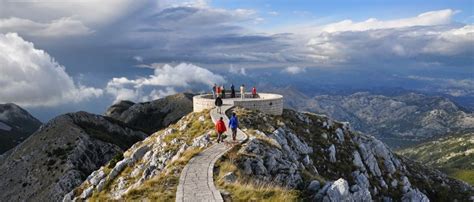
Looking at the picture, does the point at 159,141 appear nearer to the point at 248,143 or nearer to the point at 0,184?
the point at 248,143

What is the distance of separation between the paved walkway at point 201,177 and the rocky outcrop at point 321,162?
228 cm

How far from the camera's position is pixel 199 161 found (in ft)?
109

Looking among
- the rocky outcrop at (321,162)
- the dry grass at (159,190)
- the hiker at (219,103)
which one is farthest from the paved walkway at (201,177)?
the hiker at (219,103)

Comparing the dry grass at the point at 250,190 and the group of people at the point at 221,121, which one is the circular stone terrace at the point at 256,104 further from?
the dry grass at the point at 250,190

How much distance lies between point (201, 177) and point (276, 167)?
774 cm

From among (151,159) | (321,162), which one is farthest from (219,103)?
(321,162)

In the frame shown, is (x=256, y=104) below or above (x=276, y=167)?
below

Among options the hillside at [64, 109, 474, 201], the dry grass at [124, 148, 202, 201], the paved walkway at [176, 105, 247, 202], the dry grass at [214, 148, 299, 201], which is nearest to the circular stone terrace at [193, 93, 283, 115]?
the hillside at [64, 109, 474, 201]

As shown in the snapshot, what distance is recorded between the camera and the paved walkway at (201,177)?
2372 centimetres

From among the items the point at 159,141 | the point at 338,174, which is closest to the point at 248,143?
the point at 159,141

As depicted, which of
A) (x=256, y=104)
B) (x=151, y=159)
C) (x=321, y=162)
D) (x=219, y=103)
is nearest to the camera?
(x=151, y=159)

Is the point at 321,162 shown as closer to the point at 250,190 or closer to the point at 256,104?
the point at 256,104

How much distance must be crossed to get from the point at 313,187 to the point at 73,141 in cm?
11440

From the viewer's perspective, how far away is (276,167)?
110 ft
